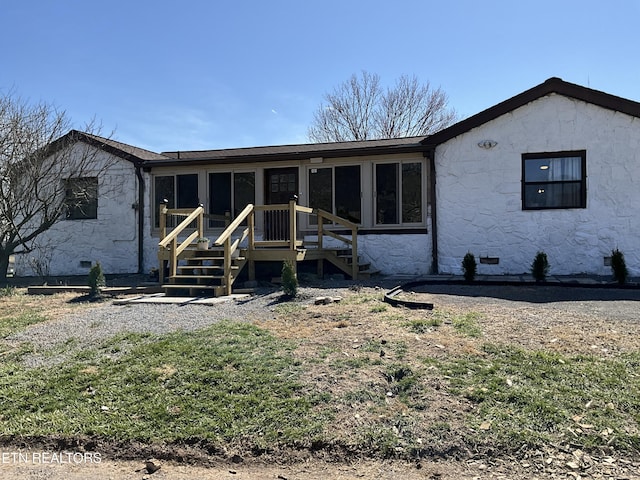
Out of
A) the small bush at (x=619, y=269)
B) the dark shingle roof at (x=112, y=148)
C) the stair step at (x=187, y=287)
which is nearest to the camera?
the stair step at (x=187, y=287)

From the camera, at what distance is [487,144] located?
10.9 meters

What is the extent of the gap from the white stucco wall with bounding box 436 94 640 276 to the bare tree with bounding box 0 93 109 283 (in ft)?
32.0

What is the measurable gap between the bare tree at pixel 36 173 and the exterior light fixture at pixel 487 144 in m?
10.2

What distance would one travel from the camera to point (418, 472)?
277cm

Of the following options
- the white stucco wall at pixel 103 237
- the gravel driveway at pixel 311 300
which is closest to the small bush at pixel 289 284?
the gravel driveway at pixel 311 300

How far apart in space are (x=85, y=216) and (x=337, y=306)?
990 centimetres

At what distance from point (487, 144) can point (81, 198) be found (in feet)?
36.1

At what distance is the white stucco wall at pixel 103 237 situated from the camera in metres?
13.3

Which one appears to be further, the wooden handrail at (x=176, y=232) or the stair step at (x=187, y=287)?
the wooden handrail at (x=176, y=232)

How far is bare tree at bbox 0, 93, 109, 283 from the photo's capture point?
11.6m

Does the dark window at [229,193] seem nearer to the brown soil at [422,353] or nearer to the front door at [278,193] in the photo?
the front door at [278,193]

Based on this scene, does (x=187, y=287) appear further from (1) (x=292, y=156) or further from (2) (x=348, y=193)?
(2) (x=348, y=193)

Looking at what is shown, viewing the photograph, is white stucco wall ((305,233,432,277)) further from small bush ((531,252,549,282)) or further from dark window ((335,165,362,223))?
small bush ((531,252,549,282))

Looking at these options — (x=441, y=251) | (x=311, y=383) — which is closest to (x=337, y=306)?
(x=311, y=383)
